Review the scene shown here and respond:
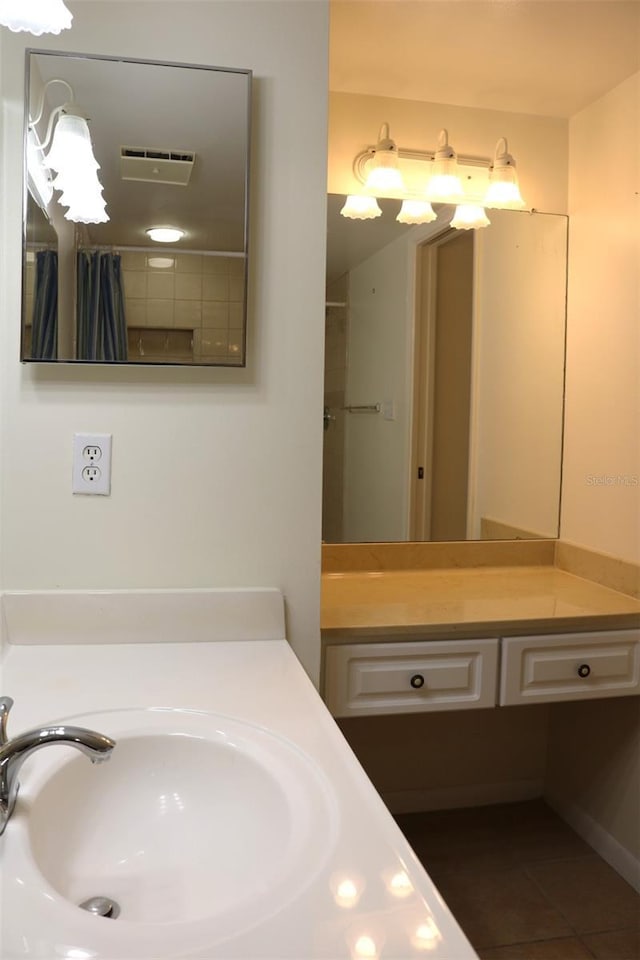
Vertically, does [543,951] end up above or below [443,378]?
below

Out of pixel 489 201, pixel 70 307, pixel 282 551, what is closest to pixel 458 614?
pixel 282 551

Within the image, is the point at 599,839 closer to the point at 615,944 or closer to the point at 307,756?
the point at 615,944

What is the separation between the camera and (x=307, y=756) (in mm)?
932

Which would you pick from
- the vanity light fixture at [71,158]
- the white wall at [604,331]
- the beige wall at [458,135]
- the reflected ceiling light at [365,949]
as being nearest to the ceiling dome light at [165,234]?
the vanity light fixture at [71,158]

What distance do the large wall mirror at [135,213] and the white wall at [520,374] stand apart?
3.84ft

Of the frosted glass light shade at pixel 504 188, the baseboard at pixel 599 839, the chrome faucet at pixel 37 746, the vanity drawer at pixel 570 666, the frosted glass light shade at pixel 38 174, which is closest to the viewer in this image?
the chrome faucet at pixel 37 746

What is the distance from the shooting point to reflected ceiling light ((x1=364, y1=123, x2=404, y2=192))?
2125 millimetres

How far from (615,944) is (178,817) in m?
1.39

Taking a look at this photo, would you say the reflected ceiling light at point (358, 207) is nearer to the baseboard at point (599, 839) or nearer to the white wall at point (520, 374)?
the white wall at point (520, 374)

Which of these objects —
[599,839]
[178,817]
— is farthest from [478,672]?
[178,817]

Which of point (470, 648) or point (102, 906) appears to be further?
point (470, 648)

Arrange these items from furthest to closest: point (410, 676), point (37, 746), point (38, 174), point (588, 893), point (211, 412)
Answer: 1. point (588, 893)
2. point (410, 676)
3. point (211, 412)
4. point (38, 174)
5. point (37, 746)

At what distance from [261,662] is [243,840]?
0.41m

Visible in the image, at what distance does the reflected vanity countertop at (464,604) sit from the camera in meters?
1.69
